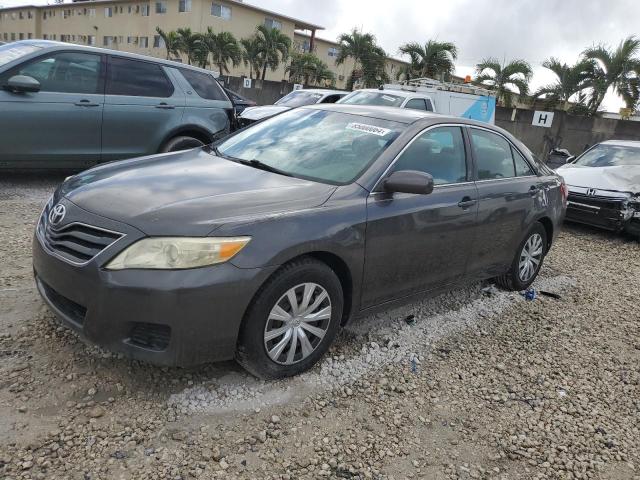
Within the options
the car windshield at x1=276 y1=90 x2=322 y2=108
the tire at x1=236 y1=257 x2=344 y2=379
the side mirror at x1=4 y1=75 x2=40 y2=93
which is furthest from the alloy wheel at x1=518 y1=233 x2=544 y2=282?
the car windshield at x1=276 y1=90 x2=322 y2=108

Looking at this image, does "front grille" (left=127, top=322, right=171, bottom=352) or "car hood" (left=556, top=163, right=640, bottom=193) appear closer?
"front grille" (left=127, top=322, right=171, bottom=352)

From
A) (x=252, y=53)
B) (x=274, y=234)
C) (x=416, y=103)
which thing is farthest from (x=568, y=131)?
(x=252, y=53)

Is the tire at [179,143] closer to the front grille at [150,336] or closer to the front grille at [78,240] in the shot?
the front grille at [78,240]

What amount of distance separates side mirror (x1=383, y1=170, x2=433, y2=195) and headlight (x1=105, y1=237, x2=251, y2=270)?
1279 mm

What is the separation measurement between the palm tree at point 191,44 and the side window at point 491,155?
3415 centimetres

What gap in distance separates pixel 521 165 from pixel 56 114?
525cm

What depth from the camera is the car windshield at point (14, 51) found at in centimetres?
617

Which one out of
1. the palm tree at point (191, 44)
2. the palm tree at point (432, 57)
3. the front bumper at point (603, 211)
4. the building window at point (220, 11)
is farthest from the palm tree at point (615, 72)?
the building window at point (220, 11)

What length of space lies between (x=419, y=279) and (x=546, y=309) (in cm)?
184

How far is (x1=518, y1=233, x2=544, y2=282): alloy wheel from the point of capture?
5.13m

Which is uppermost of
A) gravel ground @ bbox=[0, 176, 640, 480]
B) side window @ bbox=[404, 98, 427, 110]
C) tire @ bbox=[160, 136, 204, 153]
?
side window @ bbox=[404, 98, 427, 110]

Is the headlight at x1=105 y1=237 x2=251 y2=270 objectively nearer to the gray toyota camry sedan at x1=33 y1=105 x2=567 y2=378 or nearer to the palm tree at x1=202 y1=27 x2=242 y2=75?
the gray toyota camry sedan at x1=33 y1=105 x2=567 y2=378

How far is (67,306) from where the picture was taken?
2887mm

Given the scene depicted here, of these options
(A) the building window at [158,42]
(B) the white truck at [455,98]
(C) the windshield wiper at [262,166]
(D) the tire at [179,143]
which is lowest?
(D) the tire at [179,143]
